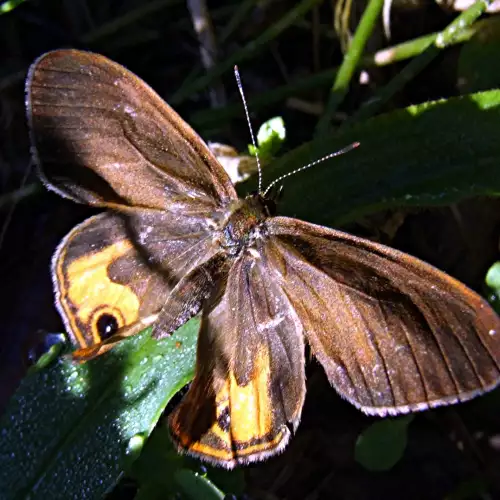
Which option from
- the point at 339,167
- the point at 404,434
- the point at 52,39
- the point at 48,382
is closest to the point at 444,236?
the point at 339,167

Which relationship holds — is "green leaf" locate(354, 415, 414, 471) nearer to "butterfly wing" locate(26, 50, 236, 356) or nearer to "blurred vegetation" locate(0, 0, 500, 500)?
"blurred vegetation" locate(0, 0, 500, 500)

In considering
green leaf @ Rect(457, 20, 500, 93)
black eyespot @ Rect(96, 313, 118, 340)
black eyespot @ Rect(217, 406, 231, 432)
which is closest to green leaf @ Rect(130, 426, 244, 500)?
black eyespot @ Rect(217, 406, 231, 432)

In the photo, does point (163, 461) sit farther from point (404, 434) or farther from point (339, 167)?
point (339, 167)

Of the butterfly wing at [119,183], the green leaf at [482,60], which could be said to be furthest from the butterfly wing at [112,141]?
the green leaf at [482,60]

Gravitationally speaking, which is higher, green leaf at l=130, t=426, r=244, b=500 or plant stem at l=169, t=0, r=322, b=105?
plant stem at l=169, t=0, r=322, b=105

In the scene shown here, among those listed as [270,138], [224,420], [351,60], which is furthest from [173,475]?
[351,60]

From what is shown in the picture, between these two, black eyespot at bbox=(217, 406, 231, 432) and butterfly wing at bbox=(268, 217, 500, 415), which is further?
black eyespot at bbox=(217, 406, 231, 432)

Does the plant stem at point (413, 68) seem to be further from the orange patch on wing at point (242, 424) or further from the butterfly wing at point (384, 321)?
the orange patch on wing at point (242, 424)
